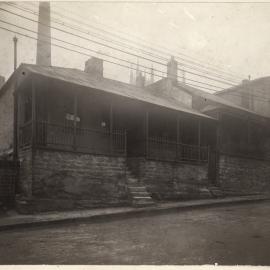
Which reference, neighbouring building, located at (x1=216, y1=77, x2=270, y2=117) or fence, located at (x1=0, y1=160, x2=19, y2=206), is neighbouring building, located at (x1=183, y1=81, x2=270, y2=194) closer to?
neighbouring building, located at (x1=216, y1=77, x2=270, y2=117)

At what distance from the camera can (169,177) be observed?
15844 millimetres

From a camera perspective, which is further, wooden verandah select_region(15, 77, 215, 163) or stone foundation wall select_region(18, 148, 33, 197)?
wooden verandah select_region(15, 77, 215, 163)

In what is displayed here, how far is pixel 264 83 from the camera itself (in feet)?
98.2

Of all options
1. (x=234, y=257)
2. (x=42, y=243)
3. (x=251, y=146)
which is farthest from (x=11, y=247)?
(x=251, y=146)

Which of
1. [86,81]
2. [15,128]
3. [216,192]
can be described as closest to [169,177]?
[216,192]

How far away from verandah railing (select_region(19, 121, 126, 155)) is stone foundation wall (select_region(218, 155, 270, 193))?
7276 millimetres

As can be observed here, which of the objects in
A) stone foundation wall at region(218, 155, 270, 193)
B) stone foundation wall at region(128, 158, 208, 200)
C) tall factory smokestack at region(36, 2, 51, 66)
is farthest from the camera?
tall factory smokestack at region(36, 2, 51, 66)

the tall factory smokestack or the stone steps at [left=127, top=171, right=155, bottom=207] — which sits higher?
the tall factory smokestack

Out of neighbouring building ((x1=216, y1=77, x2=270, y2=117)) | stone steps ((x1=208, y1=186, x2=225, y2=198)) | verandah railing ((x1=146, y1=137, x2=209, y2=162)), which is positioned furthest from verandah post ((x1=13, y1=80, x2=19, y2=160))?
neighbouring building ((x1=216, y1=77, x2=270, y2=117))

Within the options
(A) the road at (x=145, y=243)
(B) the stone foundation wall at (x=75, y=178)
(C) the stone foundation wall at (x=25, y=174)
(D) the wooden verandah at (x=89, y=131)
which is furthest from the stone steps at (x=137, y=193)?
→ (C) the stone foundation wall at (x=25, y=174)

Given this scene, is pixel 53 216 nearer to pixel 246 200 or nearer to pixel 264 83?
pixel 246 200

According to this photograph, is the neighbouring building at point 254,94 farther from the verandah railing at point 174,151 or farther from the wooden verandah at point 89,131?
the verandah railing at point 174,151

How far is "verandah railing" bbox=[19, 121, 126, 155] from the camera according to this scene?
39.9 ft

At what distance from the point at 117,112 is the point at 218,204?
6651mm
